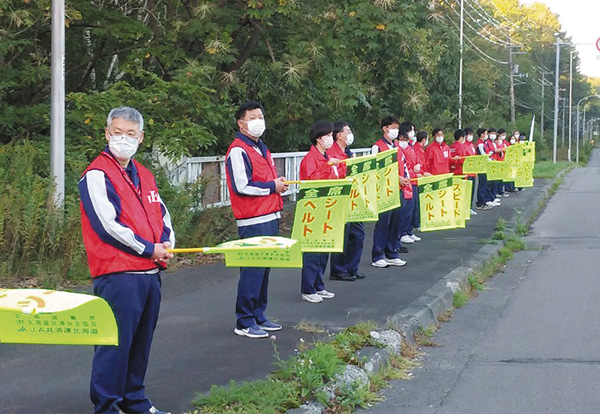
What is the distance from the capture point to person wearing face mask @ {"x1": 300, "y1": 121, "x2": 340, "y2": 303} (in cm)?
961

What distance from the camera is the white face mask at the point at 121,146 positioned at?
515 centimetres

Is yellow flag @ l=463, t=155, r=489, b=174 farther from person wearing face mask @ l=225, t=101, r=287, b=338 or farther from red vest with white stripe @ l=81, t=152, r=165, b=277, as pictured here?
red vest with white stripe @ l=81, t=152, r=165, b=277

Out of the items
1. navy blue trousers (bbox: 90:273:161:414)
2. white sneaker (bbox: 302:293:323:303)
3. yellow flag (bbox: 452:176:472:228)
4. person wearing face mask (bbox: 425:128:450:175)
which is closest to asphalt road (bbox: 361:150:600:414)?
yellow flag (bbox: 452:176:472:228)

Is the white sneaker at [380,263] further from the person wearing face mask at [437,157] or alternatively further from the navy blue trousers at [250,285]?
the person wearing face mask at [437,157]

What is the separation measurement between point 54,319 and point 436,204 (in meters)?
8.89

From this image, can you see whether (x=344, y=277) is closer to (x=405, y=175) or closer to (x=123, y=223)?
(x=405, y=175)

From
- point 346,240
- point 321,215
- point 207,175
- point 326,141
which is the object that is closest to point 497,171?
point 207,175

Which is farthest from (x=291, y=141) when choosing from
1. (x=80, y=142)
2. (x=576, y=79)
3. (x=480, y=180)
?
(x=576, y=79)

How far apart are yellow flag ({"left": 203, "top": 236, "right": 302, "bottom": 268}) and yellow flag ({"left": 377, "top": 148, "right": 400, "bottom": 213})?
4801 millimetres

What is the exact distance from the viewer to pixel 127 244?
5070mm

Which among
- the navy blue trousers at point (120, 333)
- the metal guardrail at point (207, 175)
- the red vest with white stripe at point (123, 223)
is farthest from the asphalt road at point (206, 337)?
the metal guardrail at point (207, 175)

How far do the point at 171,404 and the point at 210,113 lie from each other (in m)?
8.09

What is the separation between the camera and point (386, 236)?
1243 cm

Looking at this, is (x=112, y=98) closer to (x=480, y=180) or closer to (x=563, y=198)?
(x=480, y=180)
